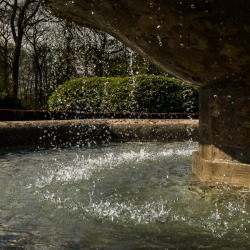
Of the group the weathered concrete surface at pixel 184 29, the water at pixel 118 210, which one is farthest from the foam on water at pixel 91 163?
the weathered concrete surface at pixel 184 29

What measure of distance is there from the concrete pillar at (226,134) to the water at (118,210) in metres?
0.16

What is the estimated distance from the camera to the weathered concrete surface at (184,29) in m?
2.66

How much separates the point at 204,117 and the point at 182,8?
3.96 feet

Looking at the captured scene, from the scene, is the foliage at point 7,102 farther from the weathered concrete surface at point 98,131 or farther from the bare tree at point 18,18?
the bare tree at point 18,18

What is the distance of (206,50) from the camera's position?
2947 mm

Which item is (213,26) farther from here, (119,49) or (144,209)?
(119,49)

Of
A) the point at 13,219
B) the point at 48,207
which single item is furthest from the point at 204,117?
the point at 13,219

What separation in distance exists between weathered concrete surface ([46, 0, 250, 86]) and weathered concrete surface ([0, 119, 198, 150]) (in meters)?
3.88

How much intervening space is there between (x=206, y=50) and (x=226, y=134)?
76 centimetres

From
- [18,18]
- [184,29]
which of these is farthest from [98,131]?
[18,18]

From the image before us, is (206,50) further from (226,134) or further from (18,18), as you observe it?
(18,18)

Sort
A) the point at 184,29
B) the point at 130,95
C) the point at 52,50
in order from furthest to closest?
the point at 52,50, the point at 130,95, the point at 184,29

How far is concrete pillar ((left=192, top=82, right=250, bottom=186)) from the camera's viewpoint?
327 cm

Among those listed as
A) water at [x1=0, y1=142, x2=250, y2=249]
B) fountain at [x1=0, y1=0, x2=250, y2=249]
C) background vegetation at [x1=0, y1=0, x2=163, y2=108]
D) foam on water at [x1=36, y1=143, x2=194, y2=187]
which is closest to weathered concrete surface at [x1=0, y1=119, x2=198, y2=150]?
foam on water at [x1=36, y1=143, x2=194, y2=187]
